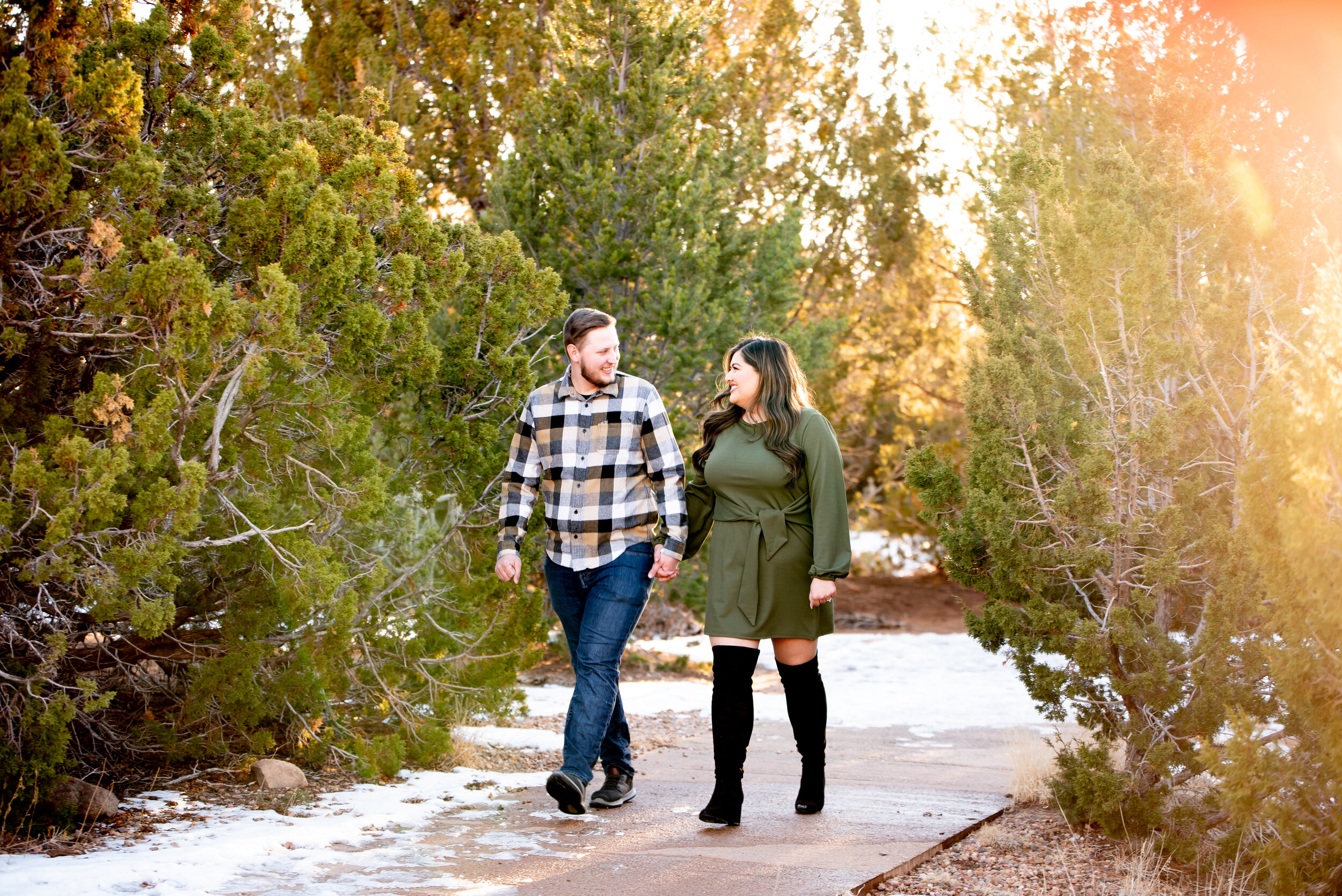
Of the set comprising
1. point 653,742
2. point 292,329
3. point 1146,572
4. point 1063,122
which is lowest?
point 653,742

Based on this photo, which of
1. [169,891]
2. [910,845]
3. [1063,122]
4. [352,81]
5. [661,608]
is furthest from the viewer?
[661,608]

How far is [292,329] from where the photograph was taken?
12.2ft

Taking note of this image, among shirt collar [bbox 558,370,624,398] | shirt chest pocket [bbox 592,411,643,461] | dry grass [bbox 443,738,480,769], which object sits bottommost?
dry grass [bbox 443,738,480,769]

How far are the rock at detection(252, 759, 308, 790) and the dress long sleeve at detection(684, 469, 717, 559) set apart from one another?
5.91 ft

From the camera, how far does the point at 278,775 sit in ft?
15.0

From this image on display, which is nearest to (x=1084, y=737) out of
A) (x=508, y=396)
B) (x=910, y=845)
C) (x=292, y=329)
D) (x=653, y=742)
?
(x=653, y=742)

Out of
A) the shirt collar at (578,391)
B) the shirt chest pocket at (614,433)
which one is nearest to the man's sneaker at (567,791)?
the shirt chest pocket at (614,433)

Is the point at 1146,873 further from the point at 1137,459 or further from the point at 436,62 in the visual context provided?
the point at 436,62

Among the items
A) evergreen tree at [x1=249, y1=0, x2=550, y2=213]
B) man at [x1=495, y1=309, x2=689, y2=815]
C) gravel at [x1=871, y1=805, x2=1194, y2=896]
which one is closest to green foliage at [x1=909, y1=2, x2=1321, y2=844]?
gravel at [x1=871, y1=805, x2=1194, y2=896]

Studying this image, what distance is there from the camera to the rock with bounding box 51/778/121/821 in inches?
152

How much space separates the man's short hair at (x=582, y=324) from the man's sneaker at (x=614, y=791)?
1730 millimetres

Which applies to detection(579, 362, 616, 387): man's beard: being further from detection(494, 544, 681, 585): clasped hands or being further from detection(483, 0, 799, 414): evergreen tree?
detection(483, 0, 799, 414): evergreen tree

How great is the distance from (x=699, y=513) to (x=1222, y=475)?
1914 mm

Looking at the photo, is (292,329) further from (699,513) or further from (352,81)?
(352,81)
